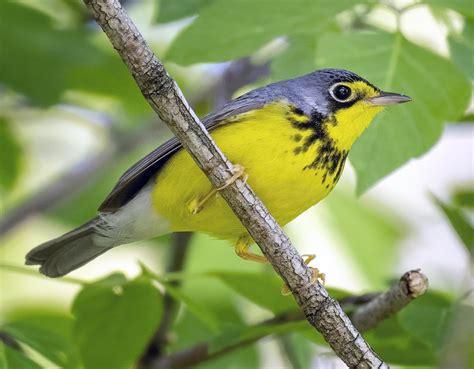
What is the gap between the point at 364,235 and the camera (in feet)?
26.6

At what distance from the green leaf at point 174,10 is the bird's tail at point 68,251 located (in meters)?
1.56

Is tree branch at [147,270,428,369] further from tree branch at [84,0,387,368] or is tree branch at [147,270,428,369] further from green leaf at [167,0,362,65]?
green leaf at [167,0,362,65]

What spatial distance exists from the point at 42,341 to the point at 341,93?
2384 millimetres

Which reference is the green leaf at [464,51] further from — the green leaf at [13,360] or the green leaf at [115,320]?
the green leaf at [13,360]

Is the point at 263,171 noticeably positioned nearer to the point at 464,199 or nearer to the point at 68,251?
the point at 68,251

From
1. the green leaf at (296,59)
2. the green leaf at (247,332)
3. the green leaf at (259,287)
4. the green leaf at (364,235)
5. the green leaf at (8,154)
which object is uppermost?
the green leaf at (8,154)

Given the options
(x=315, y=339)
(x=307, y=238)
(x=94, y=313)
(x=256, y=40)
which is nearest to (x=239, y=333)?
(x=315, y=339)

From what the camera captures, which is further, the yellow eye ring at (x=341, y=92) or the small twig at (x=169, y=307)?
the small twig at (x=169, y=307)

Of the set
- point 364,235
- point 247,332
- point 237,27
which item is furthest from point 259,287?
point 364,235

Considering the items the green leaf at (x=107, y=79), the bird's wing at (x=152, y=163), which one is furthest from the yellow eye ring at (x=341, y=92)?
the green leaf at (x=107, y=79)

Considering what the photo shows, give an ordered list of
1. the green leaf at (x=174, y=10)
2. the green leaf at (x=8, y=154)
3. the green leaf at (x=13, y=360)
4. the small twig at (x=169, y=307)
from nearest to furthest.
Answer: the green leaf at (x=13, y=360) < the green leaf at (x=174, y=10) < the small twig at (x=169, y=307) < the green leaf at (x=8, y=154)

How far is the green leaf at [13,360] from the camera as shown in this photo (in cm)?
374

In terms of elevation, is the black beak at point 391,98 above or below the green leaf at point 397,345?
above

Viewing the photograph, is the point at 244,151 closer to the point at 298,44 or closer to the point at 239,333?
the point at 298,44
